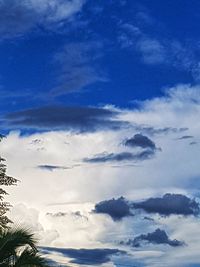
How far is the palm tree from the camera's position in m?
25.9

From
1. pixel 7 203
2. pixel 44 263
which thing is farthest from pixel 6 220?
pixel 44 263

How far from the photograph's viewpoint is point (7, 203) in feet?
183

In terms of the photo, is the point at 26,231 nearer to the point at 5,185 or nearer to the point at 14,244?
the point at 14,244

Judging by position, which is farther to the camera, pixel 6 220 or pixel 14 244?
pixel 6 220

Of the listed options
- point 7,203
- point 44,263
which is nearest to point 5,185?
point 7,203

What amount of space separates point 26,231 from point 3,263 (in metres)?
1.50

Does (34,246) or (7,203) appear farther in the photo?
(7,203)

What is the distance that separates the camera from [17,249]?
2638cm

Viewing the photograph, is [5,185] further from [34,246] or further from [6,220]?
[34,246]

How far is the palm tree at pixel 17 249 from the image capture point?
25875 mm

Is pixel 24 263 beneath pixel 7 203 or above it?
beneath

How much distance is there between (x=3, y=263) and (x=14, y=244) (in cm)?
86

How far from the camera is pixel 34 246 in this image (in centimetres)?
2609

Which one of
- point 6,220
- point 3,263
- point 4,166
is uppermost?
point 4,166
